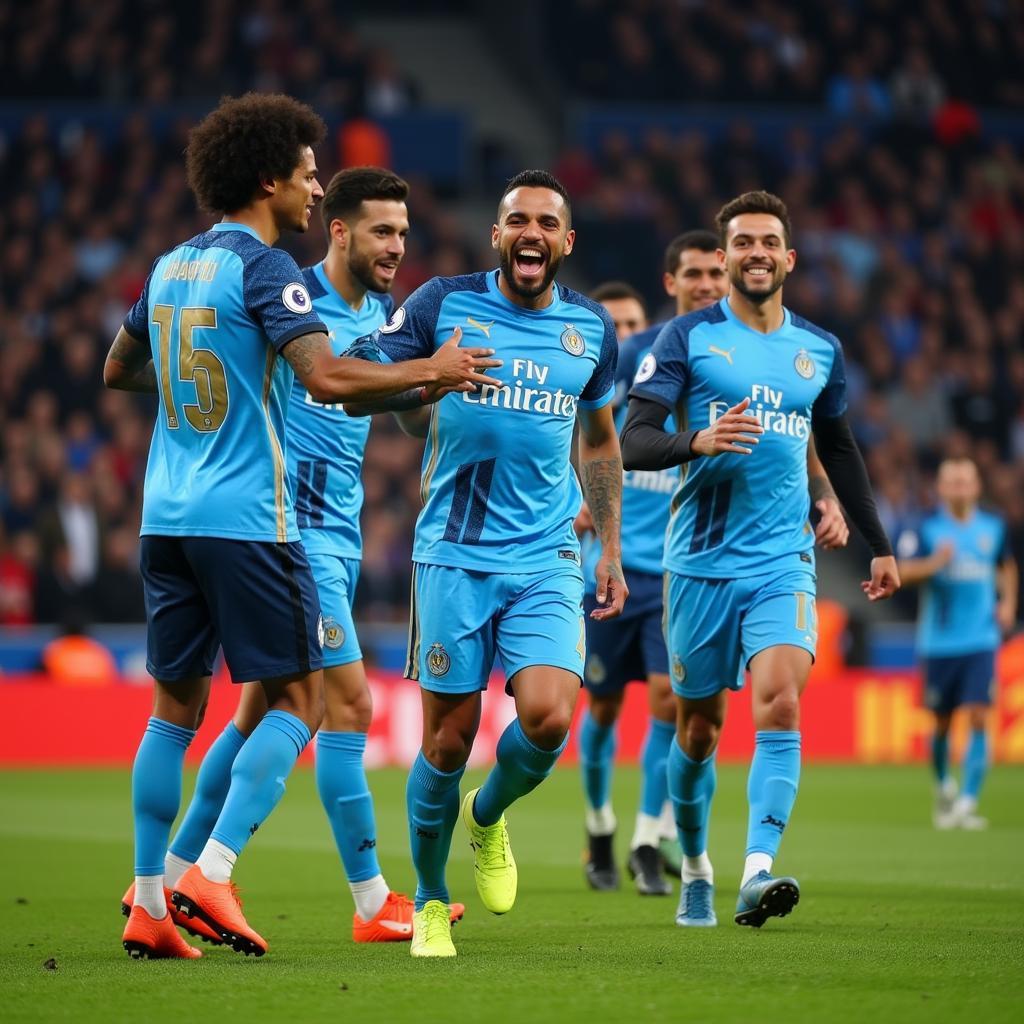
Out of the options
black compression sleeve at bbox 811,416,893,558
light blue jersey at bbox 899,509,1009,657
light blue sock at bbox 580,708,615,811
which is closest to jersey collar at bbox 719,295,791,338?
black compression sleeve at bbox 811,416,893,558

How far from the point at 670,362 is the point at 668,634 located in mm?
1076

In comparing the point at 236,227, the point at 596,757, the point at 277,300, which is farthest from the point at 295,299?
the point at 596,757

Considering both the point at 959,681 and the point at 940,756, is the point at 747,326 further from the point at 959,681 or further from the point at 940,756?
the point at 959,681

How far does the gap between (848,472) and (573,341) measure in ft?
5.40

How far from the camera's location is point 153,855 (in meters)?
5.76

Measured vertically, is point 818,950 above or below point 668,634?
below

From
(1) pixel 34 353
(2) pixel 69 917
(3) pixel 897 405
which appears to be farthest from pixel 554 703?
(3) pixel 897 405

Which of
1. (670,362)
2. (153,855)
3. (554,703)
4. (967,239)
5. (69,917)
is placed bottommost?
(69,917)

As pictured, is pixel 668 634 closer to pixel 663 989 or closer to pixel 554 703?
pixel 554 703

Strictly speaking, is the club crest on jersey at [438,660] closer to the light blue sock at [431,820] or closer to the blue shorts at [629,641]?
the light blue sock at [431,820]

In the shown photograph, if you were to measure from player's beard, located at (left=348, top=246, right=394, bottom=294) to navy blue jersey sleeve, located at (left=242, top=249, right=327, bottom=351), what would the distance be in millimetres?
1516

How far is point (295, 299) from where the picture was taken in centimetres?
560

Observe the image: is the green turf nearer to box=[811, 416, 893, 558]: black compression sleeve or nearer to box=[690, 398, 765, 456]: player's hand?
box=[811, 416, 893, 558]: black compression sleeve

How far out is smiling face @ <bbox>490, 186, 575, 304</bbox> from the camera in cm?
630
